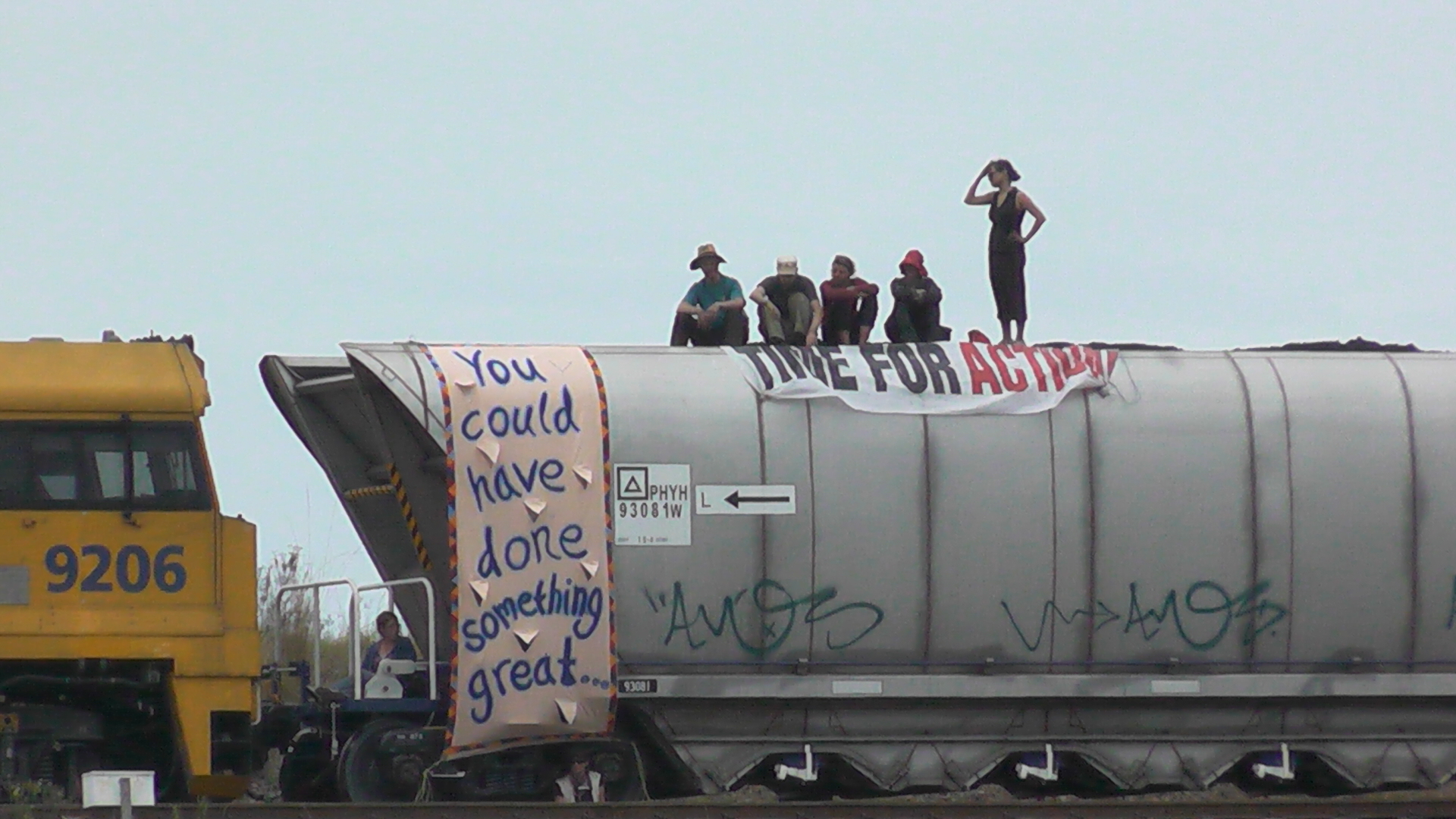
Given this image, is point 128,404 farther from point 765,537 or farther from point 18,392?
point 765,537

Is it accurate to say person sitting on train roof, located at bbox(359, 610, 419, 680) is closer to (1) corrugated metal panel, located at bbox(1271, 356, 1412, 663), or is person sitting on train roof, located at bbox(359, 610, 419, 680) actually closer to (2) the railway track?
(2) the railway track

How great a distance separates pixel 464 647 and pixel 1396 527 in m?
7.57

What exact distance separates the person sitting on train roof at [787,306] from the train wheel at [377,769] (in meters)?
4.42

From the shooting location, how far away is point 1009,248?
1708cm

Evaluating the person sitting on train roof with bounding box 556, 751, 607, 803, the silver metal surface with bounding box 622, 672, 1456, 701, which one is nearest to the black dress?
the silver metal surface with bounding box 622, 672, 1456, 701

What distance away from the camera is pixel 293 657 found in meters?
20.9

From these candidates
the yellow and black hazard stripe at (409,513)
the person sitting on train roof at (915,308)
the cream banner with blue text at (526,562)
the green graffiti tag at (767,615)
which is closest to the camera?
the cream banner with blue text at (526,562)

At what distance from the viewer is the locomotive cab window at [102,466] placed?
1490cm

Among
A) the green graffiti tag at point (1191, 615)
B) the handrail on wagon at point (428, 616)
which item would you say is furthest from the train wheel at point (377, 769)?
the green graffiti tag at point (1191, 615)

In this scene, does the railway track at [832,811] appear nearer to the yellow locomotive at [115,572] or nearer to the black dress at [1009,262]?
the yellow locomotive at [115,572]

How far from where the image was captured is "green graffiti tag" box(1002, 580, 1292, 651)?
16.0m

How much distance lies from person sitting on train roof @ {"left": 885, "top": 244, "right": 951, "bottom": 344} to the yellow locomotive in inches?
223

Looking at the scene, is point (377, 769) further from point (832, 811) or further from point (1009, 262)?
point (1009, 262)

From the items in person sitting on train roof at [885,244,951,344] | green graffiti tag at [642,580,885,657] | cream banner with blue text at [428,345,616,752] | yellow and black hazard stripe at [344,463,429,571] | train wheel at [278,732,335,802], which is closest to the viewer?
cream banner with blue text at [428,345,616,752]
